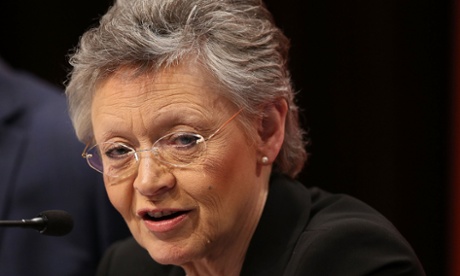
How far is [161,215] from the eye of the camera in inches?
88.7

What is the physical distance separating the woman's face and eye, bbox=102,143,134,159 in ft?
0.04

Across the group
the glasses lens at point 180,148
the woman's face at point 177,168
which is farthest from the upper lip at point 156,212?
the glasses lens at point 180,148

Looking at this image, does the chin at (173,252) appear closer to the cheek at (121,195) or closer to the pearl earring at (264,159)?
the cheek at (121,195)

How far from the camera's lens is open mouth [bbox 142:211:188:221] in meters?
2.24

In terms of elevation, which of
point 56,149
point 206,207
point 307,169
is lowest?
point 307,169

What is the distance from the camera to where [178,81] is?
2223mm

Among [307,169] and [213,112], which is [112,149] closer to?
[213,112]

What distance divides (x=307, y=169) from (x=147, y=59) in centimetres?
184

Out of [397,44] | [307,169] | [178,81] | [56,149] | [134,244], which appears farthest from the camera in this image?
[307,169]

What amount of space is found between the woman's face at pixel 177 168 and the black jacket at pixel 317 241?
12 cm

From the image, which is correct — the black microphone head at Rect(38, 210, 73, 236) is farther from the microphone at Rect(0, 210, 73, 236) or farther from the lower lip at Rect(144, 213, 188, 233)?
the lower lip at Rect(144, 213, 188, 233)

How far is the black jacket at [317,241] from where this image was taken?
84.8 inches

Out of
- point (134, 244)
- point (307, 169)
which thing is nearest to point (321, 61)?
point (307, 169)

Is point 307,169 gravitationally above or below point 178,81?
below
